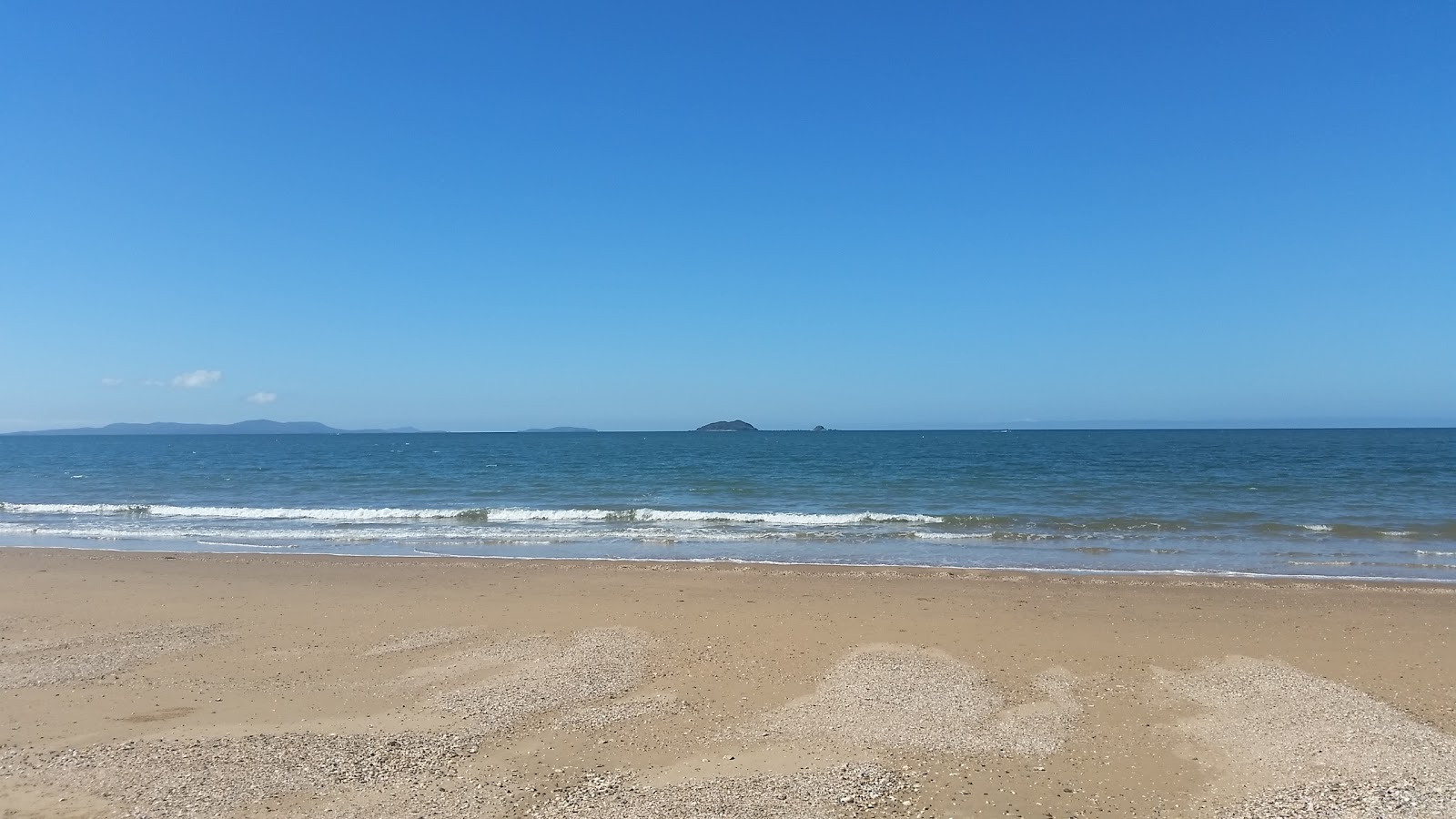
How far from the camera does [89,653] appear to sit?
8.62 meters

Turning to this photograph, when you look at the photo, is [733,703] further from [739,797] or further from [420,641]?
[420,641]

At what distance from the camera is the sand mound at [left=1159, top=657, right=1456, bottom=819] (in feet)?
16.3

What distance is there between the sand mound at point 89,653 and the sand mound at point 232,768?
2.36 meters

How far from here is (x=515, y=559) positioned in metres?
16.5

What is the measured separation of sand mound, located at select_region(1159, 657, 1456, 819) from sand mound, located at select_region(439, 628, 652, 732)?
186 inches

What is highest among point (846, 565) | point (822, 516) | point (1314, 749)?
point (1314, 749)

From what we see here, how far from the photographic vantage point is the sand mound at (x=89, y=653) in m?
7.74

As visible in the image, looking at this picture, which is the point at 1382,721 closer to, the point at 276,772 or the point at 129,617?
the point at 276,772

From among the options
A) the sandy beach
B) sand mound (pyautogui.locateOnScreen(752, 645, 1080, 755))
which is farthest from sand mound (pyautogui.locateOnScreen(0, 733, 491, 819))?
sand mound (pyautogui.locateOnScreen(752, 645, 1080, 755))

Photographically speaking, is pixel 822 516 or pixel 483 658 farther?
pixel 822 516

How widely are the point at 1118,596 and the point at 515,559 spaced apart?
10.9m

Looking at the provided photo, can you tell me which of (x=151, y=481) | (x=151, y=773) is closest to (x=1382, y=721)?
(x=151, y=773)

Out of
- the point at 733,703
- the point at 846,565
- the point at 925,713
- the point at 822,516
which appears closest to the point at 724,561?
the point at 846,565

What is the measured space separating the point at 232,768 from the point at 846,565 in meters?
11.6
